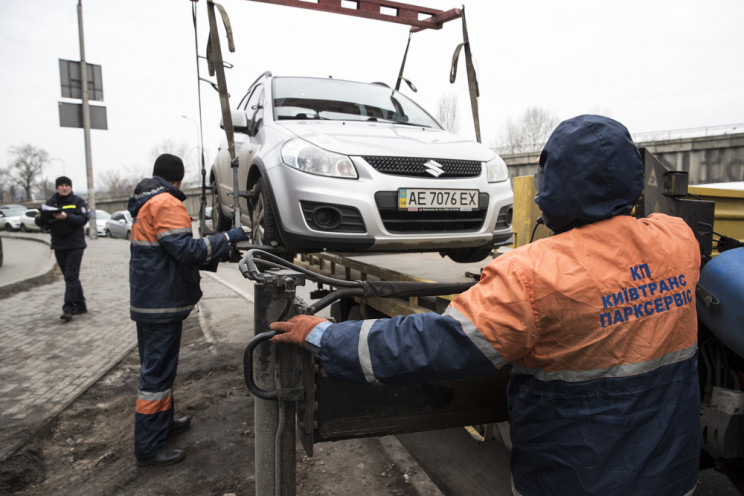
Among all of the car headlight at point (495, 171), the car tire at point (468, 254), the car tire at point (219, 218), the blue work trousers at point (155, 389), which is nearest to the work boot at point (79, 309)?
the car tire at point (219, 218)

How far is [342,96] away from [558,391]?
3.25m

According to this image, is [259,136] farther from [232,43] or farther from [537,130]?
[537,130]

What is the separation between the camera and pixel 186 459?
3.08 m

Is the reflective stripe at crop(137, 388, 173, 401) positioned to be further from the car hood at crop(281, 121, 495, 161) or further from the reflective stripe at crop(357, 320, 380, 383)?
the reflective stripe at crop(357, 320, 380, 383)

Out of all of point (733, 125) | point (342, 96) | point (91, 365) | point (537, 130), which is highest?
point (537, 130)

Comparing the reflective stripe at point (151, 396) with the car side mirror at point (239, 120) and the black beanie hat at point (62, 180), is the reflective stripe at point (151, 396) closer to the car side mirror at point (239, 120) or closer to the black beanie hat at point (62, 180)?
the car side mirror at point (239, 120)

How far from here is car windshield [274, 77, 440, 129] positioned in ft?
12.5

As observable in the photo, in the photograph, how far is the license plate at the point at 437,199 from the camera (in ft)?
9.80

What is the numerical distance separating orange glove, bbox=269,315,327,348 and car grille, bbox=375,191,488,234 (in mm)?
1604

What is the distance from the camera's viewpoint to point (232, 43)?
335 cm

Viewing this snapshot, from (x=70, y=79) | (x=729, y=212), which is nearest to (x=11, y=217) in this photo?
(x=70, y=79)

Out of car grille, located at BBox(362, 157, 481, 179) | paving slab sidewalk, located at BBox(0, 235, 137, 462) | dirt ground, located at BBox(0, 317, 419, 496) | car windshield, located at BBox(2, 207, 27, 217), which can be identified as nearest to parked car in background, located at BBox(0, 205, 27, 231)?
car windshield, located at BBox(2, 207, 27, 217)

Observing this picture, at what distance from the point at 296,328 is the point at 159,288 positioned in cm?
205

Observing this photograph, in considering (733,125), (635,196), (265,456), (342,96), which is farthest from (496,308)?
(733,125)
